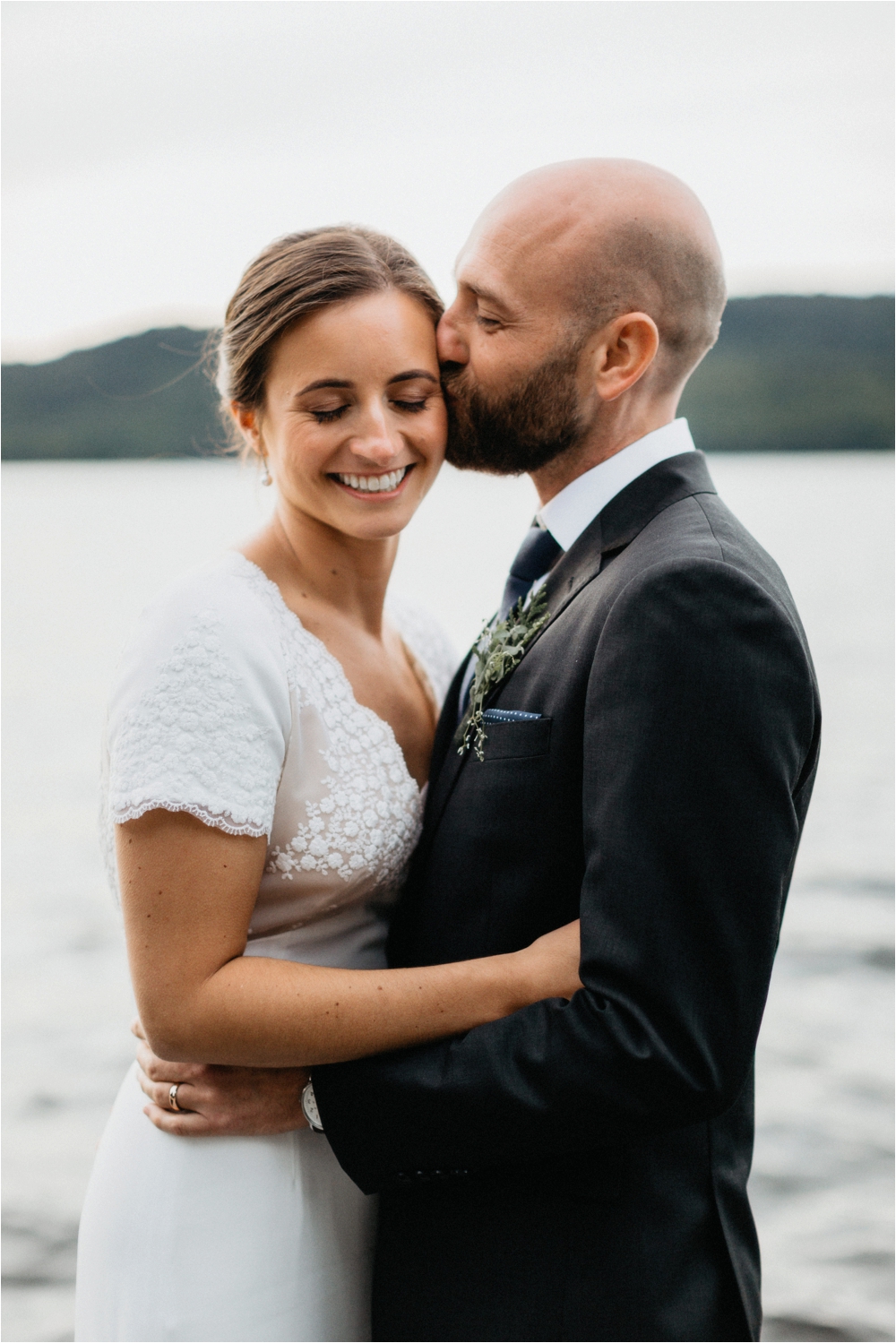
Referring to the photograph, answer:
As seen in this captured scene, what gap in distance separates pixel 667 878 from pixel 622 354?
100cm

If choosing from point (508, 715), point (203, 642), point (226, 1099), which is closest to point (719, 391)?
point (508, 715)

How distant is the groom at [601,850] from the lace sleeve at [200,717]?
0.34 metres

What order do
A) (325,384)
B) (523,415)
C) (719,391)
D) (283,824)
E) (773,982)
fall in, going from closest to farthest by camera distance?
(283,824) < (325,384) < (523,415) < (773,982) < (719,391)

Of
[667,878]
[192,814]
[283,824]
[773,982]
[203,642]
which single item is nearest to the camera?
[667,878]

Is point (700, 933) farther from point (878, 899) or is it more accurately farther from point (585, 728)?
point (878, 899)

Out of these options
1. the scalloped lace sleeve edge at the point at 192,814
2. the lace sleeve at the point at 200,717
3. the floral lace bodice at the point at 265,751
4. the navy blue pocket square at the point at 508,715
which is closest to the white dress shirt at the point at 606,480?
the navy blue pocket square at the point at 508,715

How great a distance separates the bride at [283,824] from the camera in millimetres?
1662

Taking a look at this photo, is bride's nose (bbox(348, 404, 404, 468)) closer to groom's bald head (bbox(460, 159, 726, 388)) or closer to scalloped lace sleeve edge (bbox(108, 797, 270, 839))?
groom's bald head (bbox(460, 159, 726, 388))

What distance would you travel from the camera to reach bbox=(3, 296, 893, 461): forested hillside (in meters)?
2.42

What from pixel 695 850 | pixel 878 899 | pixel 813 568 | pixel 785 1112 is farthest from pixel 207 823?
pixel 813 568

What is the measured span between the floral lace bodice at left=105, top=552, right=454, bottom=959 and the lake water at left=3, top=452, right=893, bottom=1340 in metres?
0.31

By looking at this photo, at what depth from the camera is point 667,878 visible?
1494 millimetres

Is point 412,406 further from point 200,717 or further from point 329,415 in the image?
point 200,717

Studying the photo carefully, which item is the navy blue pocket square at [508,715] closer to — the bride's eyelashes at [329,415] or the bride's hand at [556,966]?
the bride's hand at [556,966]
